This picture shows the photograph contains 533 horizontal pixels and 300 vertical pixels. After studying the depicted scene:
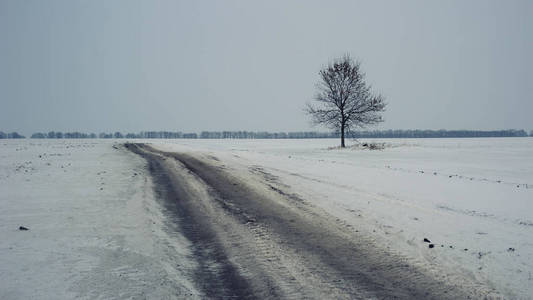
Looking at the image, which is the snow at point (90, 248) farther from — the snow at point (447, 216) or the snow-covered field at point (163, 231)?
the snow at point (447, 216)

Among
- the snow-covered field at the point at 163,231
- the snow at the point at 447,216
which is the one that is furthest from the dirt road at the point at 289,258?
the snow at the point at 447,216

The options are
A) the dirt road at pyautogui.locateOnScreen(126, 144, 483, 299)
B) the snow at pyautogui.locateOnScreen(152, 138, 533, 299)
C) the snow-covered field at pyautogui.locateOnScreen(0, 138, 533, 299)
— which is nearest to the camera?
the dirt road at pyautogui.locateOnScreen(126, 144, 483, 299)

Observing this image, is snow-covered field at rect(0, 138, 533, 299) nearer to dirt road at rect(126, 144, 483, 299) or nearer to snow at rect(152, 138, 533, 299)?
snow at rect(152, 138, 533, 299)

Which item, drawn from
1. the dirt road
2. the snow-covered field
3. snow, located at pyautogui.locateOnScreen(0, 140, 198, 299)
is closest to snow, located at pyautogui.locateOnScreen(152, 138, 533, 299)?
the snow-covered field

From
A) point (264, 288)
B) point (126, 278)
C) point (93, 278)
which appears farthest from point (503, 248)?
point (93, 278)

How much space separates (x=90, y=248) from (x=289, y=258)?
2.99 meters

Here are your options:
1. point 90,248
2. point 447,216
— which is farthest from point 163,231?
point 447,216

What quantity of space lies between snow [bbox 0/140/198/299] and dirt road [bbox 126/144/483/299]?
40cm

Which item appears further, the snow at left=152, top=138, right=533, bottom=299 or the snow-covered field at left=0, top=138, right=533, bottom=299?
the snow at left=152, top=138, right=533, bottom=299

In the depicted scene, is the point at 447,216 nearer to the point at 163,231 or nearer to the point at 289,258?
the point at 289,258

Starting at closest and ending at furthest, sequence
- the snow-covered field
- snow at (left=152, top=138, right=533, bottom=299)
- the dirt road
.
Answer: the dirt road
the snow-covered field
snow at (left=152, top=138, right=533, bottom=299)

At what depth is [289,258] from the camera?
4582 mm

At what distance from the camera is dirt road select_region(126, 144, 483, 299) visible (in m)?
3.65

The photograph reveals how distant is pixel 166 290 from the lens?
3.62 m
